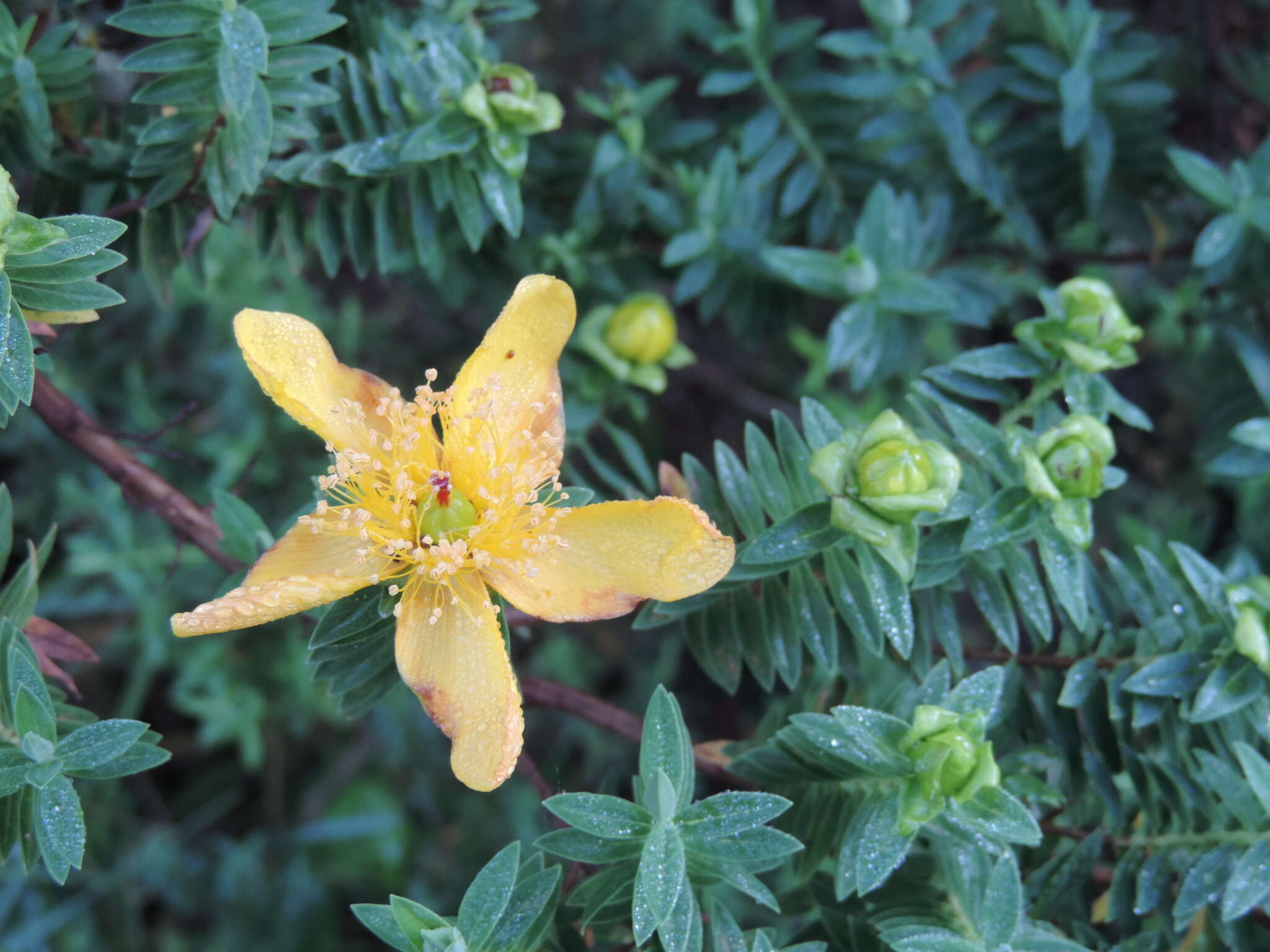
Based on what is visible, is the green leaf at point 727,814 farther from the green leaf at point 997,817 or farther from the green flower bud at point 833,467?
the green flower bud at point 833,467

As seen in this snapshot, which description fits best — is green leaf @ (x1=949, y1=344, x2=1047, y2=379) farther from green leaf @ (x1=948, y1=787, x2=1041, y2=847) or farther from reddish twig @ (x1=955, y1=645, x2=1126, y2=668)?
green leaf @ (x1=948, y1=787, x2=1041, y2=847)

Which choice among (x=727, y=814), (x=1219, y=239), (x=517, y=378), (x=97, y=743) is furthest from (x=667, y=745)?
(x=1219, y=239)

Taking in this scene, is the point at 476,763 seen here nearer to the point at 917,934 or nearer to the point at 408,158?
the point at 917,934

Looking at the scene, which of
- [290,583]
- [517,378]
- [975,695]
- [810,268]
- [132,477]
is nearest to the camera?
[290,583]

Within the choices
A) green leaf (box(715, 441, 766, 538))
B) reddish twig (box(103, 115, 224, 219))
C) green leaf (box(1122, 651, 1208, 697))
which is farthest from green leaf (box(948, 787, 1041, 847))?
reddish twig (box(103, 115, 224, 219))

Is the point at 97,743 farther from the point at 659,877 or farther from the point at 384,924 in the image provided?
the point at 659,877

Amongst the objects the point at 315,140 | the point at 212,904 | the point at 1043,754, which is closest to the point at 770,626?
the point at 1043,754
